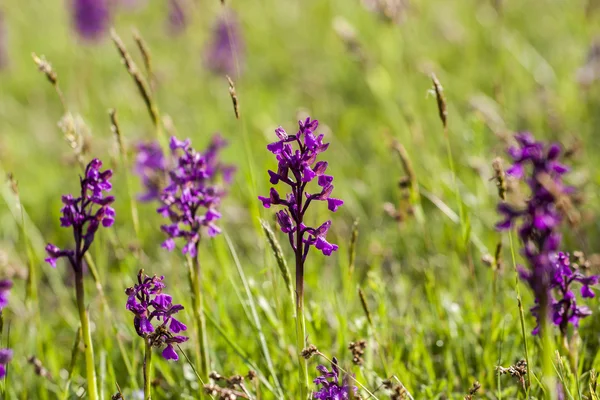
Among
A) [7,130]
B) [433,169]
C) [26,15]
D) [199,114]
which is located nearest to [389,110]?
[433,169]

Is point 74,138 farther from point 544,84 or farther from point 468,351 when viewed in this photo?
point 544,84

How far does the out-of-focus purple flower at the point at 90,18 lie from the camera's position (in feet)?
25.6

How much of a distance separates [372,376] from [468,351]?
21.6 inches

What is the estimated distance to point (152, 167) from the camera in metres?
4.46

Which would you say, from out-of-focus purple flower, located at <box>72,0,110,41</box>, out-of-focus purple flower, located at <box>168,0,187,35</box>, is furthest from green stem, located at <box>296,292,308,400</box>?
out-of-focus purple flower, located at <box>168,0,187,35</box>

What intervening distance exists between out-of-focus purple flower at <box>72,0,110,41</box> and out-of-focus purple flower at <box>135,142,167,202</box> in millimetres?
3638

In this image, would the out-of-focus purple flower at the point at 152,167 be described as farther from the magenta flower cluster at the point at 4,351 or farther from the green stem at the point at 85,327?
the green stem at the point at 85,327

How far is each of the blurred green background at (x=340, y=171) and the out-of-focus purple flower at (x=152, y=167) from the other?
258 millimetres

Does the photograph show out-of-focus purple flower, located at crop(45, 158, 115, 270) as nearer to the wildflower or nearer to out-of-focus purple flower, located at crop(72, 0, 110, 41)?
the wildflower

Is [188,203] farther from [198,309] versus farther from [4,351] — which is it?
[4,351]

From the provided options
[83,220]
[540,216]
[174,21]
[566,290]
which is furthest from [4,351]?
[174,21]

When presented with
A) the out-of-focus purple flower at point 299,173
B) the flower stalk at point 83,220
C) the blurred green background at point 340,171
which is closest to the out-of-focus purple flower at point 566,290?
the blurred green background at point 340,171

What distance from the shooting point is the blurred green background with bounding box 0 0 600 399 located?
312cm

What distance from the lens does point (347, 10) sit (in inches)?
366
